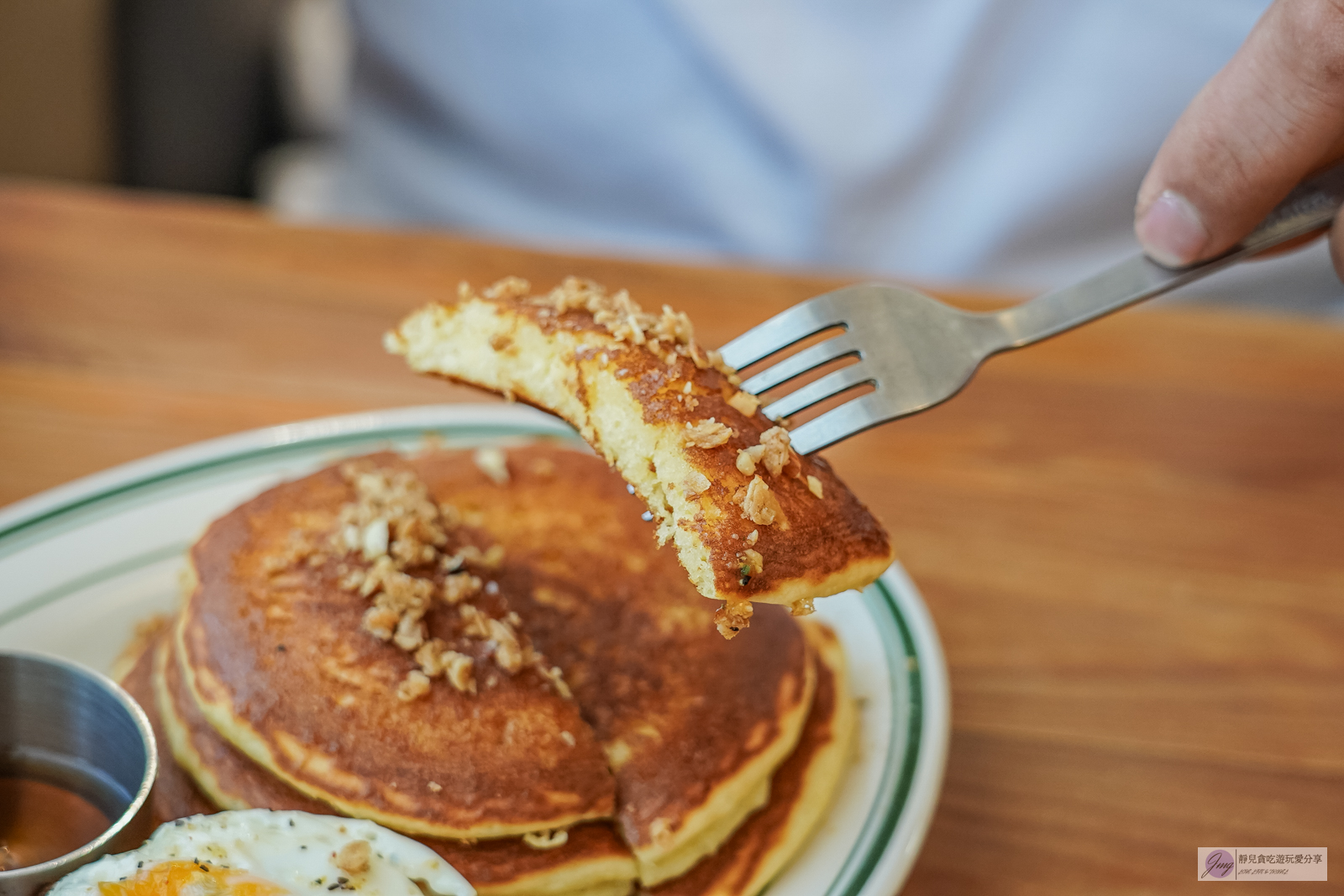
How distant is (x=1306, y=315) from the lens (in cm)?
281

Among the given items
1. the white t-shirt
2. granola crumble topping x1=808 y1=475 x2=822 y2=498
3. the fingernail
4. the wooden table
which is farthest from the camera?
the white t-shirt

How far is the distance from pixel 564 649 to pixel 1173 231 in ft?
2.91

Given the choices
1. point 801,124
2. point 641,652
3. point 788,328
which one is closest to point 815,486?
point 788,328

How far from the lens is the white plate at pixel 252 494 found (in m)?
1.27

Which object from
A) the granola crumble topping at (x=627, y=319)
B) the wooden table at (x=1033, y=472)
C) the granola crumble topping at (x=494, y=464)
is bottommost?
the wooden table at (x=1033, y=472)

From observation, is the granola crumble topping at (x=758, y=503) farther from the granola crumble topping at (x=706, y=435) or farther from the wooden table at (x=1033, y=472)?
the wooden table at (x=1033, y=472)

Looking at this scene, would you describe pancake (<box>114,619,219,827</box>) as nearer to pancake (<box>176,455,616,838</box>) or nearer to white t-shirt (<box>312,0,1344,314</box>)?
pancake (<box>176,455,616,838</box>)

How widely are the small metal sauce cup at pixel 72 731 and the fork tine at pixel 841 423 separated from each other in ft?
2.43

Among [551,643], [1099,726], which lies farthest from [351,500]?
[1099,726]

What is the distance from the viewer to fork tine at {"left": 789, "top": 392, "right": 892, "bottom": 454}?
1.22m

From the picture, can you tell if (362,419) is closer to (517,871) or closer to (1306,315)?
(517,871)

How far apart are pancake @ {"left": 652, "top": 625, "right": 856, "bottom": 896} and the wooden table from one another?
0.17 meters

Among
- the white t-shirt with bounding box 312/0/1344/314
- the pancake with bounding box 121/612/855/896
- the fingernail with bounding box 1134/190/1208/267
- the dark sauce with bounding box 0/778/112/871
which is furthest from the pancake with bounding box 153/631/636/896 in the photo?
the white t-shirt with bounding box 312/0/1344/314

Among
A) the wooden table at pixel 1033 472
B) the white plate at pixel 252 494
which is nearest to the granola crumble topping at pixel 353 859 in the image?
the white plate at pixel 252 494
